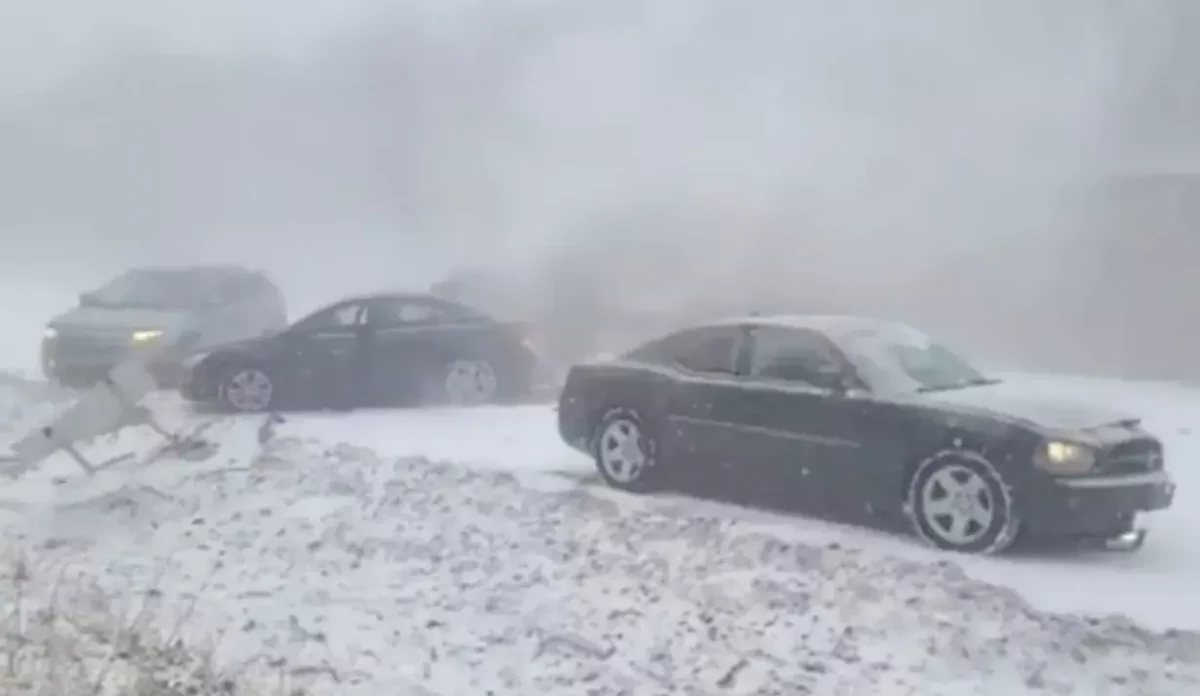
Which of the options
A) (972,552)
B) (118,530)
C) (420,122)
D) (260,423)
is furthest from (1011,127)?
(118,530)

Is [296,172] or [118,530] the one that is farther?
[296,172]

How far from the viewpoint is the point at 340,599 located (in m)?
2.56

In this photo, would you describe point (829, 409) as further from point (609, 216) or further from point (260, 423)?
point (260, 423)

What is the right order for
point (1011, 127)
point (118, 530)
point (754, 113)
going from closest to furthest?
point (1011, 127)
point (754, 113)
point (118, 530)

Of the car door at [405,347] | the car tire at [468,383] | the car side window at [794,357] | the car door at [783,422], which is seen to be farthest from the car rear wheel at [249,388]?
the car side window at [794,357]

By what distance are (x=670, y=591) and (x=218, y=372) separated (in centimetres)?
133

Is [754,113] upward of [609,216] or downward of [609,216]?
upward

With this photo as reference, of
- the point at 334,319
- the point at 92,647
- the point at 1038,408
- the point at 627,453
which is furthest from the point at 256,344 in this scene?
the point at 1038,408

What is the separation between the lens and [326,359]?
3062 mm

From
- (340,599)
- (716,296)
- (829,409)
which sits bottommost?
(340,599)

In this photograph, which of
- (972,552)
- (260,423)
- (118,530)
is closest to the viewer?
(972,552)

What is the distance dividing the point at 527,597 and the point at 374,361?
840 millimetres

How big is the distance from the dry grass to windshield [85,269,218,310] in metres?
0.70

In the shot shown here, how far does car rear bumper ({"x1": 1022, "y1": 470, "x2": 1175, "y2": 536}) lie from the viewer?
2244mm
